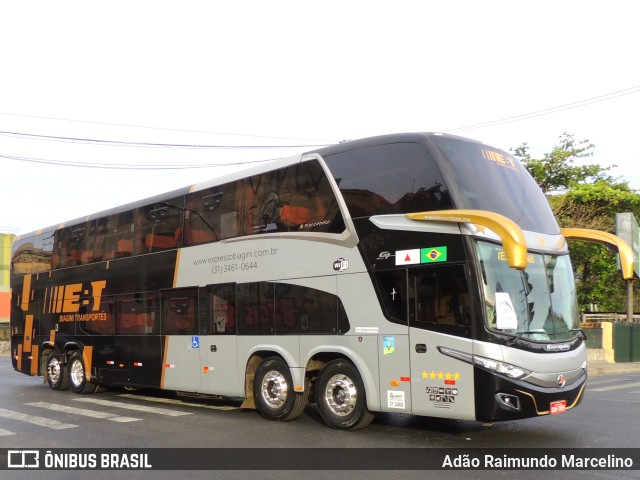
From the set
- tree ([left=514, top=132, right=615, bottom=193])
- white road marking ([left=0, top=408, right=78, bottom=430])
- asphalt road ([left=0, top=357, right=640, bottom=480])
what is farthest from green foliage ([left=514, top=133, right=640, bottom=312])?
white road marking ([left=0, top=408, right=78, bottom=430])

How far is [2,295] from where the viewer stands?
60.2 m

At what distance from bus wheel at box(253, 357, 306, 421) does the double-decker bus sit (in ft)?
0.10

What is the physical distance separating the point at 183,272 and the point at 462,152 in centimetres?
629

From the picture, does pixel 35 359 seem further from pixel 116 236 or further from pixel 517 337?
pixel 517 337

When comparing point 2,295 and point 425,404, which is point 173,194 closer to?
point 425,404

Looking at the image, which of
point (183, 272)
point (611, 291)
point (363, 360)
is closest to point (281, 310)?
point (363, 360)

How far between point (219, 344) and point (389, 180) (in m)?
4.75

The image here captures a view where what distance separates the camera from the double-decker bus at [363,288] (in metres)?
8.19

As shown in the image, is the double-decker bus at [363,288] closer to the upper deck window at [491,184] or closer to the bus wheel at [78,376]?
the upper deck window at [491,184]

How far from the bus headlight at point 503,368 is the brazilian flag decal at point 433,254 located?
1399mm

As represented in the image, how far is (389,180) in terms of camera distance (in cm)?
932

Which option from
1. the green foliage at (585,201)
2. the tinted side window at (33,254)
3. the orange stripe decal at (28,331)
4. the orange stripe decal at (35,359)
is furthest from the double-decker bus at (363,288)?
the green foliage at (585,201)

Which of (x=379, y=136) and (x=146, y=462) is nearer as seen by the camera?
(x=146, y=462)

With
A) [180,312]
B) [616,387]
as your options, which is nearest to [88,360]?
[180,312]
